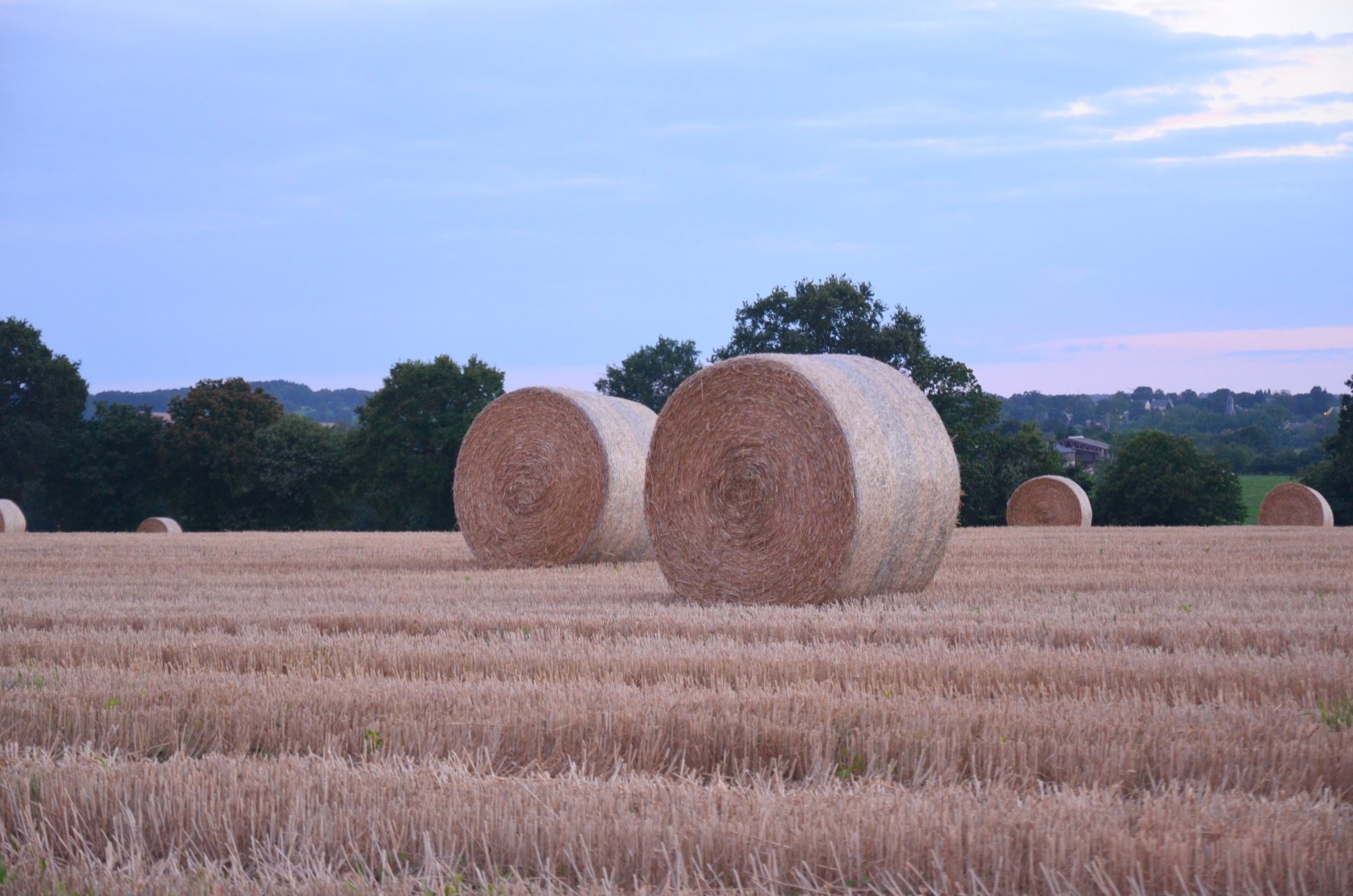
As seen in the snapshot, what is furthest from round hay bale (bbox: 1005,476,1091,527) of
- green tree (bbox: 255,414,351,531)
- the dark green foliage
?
green tree (bbox: 255,414,351,531)

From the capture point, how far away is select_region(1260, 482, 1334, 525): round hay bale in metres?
28.6

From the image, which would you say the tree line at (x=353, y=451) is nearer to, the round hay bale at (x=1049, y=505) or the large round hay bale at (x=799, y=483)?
the round hay bale at (x=1049, y=505)

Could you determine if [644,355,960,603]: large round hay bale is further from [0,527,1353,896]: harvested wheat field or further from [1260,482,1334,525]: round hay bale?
[1260,482,1334,525]: round hay bale

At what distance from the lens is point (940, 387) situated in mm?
40906

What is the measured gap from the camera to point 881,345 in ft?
139

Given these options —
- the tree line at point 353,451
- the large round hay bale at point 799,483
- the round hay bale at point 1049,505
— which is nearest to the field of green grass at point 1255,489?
the tree line at point 353,451

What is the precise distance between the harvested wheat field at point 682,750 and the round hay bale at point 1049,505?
2104 cm

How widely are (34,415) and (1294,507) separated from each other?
130ft

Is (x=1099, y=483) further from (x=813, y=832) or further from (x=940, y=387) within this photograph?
(x=813, y=832)

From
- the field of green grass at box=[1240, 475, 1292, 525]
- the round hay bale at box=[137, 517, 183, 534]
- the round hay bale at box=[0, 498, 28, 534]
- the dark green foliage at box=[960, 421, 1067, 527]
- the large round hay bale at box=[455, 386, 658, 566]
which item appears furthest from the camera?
the field of green grass at box=[1240, 475, 1292, 525]

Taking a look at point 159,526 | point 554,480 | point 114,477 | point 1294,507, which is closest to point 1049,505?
point 1294,507

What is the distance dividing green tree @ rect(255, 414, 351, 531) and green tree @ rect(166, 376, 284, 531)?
0.32 m

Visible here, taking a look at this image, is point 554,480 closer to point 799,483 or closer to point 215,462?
point 799,483

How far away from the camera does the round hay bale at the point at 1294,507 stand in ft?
93.8
